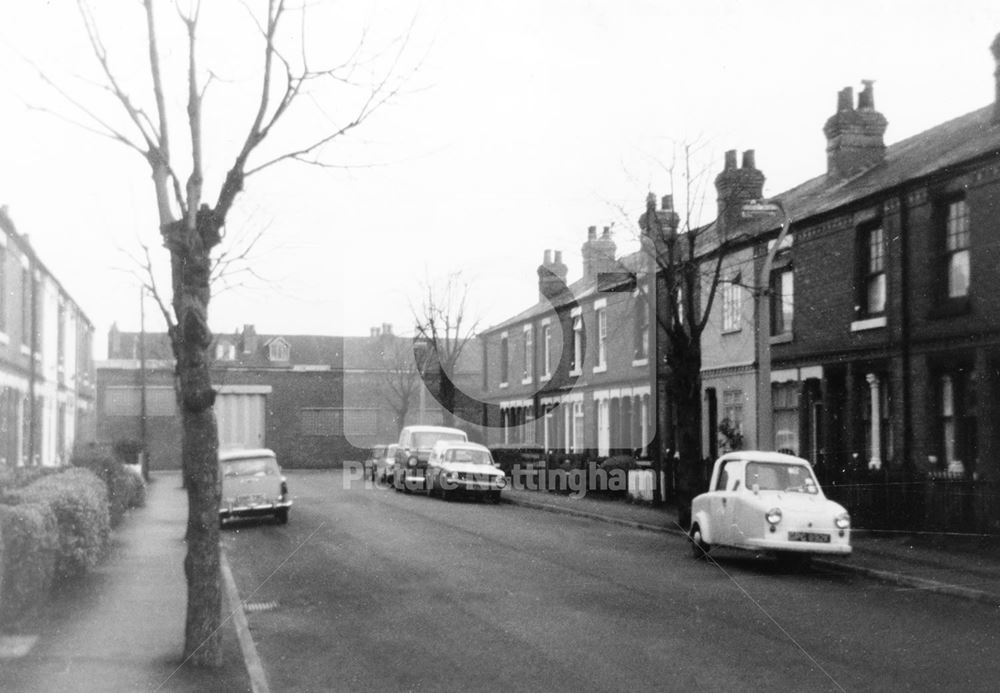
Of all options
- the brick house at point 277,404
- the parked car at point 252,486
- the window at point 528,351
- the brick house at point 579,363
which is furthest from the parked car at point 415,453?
the brick house at point 277,404

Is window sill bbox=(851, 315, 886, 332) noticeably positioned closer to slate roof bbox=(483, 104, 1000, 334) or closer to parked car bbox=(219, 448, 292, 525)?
slate roof bbox=(483, 104, 1000, 334)

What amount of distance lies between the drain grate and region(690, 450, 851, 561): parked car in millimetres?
6761

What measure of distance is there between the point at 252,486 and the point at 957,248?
14.8 m

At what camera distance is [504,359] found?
51.2m

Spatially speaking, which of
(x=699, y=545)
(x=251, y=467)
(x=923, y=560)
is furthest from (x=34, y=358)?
(x=923, y=560)

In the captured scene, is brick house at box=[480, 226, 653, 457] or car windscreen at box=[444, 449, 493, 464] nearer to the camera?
car windscreen at box=[444, 449, 493, 464]

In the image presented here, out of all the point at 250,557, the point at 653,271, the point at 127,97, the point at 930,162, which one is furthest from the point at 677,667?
the point at 653,271

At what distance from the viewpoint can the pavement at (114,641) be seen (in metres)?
8.30

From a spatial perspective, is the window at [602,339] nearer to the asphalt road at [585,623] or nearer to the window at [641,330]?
the window at [641,330]

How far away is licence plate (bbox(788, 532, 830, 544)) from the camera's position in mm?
15344

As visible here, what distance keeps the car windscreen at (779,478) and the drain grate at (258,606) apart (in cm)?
724

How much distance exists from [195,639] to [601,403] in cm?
3064

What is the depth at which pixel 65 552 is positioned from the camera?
505 inches

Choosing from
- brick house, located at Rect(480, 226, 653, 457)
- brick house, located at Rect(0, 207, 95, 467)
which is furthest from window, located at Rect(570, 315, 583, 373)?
brick house, located at Rect(0, 207, 95, 467)
